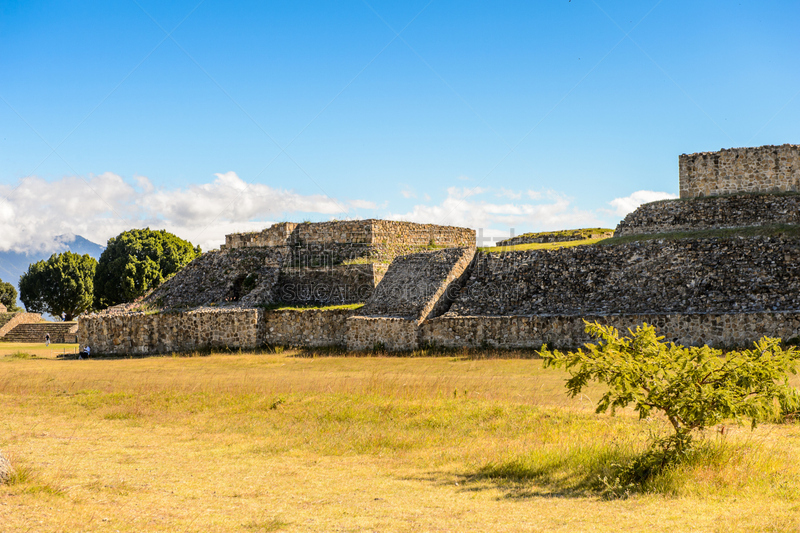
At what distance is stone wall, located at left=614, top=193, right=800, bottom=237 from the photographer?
20734 mm

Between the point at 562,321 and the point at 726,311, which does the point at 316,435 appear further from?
the point at 726,311

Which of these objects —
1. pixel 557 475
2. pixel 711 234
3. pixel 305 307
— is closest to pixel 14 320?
pixel 305 307

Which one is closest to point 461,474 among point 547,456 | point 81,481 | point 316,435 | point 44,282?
point 547,456

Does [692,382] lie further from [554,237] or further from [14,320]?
[14,320]

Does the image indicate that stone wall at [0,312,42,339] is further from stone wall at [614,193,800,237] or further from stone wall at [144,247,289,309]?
stone wall at [614,193,800,237]

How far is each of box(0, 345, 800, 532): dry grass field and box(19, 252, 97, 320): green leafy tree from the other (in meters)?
34.3

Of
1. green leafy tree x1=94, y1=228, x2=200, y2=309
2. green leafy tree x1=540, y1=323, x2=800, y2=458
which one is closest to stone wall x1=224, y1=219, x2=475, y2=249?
green leafy tree x1=94, y1=228, x2=200, y2=309

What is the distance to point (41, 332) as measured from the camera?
37.3 m

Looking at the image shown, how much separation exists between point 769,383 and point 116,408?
11711 mm

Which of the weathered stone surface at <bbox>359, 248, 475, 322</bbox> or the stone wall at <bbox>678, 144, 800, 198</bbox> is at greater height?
the stone wall at <bbox>678, 144, 800, 198</bbox>

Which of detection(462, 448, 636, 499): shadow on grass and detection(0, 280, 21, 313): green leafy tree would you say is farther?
detection(0, 280, 21, 313): green leafy tree

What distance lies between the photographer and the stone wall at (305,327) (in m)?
23.1

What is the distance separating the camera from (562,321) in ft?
62.0

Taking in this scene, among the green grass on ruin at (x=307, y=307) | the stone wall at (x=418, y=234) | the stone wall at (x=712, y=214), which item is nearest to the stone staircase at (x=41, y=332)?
the green grass on ruin at (x=307, y=307)
